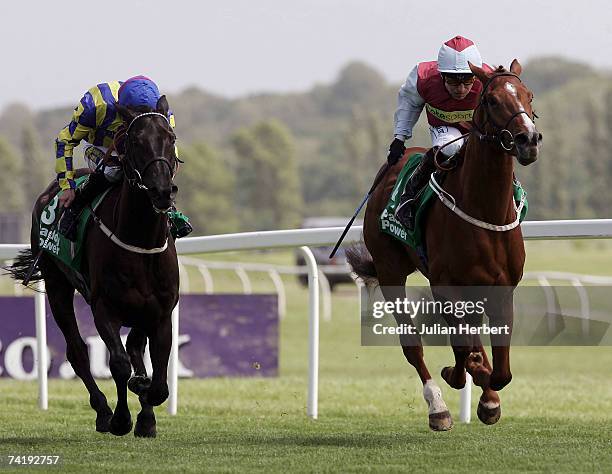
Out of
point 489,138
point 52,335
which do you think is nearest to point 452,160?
point 489,138

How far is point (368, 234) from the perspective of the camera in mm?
6930

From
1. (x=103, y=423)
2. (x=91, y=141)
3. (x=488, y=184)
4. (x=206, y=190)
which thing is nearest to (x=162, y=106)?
(x=91, y=141)

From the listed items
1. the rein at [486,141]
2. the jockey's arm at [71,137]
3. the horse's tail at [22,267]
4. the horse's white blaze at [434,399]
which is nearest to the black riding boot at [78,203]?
the jockey's arm at [71,137]

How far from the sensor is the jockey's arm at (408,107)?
661 cm

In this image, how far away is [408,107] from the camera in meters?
6.66

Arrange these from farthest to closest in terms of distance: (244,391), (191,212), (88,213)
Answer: (191,212) → (244,391) → (88,213)

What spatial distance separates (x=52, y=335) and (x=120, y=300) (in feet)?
12.8

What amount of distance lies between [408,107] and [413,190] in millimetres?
556

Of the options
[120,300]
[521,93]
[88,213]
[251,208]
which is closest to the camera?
[521,93]

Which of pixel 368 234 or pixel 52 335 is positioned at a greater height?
pixel 368 234

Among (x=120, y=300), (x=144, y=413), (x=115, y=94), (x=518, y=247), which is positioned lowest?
(x=144, y=413)

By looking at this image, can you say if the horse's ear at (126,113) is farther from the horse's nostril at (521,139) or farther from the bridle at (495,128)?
the horse's nostril at (521,139)

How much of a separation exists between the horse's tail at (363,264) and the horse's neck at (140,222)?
4.90 ft

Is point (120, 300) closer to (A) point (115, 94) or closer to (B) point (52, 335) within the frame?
(A) point (115, 94)
